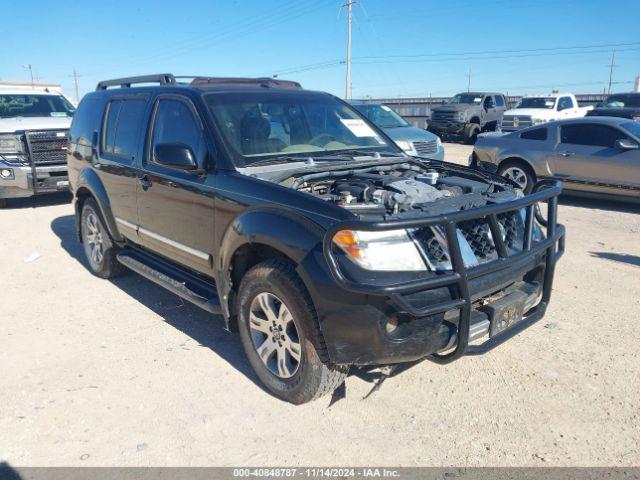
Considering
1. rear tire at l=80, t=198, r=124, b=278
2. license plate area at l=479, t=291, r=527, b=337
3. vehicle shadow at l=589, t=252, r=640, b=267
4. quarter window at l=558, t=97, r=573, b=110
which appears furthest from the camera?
quarter window at l=558, t=97, r=573, b=110

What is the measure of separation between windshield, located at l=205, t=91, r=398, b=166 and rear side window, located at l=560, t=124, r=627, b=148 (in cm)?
614

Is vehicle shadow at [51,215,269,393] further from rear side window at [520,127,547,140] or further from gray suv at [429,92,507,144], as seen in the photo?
gray suv at [429,92,507,144]

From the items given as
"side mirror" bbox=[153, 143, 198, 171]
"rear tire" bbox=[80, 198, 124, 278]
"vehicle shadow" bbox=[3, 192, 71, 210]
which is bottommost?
"vehicle shadow" bbox=[3, 192, 71, 210]

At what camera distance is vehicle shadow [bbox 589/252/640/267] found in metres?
6.05

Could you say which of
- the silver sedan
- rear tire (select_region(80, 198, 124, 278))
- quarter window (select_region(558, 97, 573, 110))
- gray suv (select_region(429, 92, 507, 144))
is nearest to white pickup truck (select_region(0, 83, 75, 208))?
→ rear tire (select_region(80, 198, 124, 278))

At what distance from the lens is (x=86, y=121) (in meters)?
5.77

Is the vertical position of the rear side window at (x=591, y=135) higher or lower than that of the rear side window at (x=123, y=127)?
lower

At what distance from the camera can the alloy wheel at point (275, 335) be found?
10.4 ft

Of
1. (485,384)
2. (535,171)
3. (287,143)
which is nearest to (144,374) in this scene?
(287,143)

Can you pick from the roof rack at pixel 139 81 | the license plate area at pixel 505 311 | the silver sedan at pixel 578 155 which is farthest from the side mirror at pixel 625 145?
the roof rack at pixel 139 81

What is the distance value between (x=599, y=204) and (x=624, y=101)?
10.6 metres

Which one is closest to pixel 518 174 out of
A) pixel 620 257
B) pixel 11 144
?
pixel 620 257

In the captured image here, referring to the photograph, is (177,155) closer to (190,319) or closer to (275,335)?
Answer: (275,335)

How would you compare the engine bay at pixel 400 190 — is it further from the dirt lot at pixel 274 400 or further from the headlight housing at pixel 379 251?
the dirt lot at pixel 274 400
